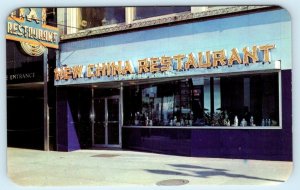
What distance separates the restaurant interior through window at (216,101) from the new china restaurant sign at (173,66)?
248 mm

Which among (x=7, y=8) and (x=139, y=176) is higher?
(x=7, y=8)

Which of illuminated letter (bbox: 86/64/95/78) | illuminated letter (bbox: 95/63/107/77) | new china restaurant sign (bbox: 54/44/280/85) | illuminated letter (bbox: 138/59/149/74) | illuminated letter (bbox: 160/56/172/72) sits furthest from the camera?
illuminated letter (bbox: 86/64/95/78)

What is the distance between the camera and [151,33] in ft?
25.0

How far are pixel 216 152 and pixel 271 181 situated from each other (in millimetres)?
2774

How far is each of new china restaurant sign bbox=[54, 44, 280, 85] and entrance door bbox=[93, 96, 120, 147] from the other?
140 cm

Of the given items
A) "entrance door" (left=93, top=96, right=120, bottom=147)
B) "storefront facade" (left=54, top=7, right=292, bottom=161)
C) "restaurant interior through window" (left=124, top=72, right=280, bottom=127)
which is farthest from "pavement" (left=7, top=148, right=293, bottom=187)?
"entrance door" (left=93, top=96, right=120, bottom=147)

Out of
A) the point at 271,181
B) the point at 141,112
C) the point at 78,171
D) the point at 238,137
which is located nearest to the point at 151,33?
the point at 141,112

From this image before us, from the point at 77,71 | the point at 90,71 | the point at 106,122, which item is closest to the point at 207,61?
the point at 90,71

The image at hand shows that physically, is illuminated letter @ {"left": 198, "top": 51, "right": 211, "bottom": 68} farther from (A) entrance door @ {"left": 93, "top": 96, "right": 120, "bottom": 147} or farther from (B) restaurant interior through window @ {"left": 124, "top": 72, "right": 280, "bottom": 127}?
(A) entrance door @ {"left": 93, "top": 96, "right": 120, "bottom": 147}

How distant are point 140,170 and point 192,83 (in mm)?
2262

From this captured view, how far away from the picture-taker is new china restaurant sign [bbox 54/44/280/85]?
650 centimetres

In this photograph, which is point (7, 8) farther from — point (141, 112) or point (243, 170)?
point (141, 112)

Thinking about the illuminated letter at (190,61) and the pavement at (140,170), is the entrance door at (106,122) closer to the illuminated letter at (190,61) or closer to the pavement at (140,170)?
the pavement at (140,170)

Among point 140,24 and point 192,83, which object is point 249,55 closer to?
point 192,83
